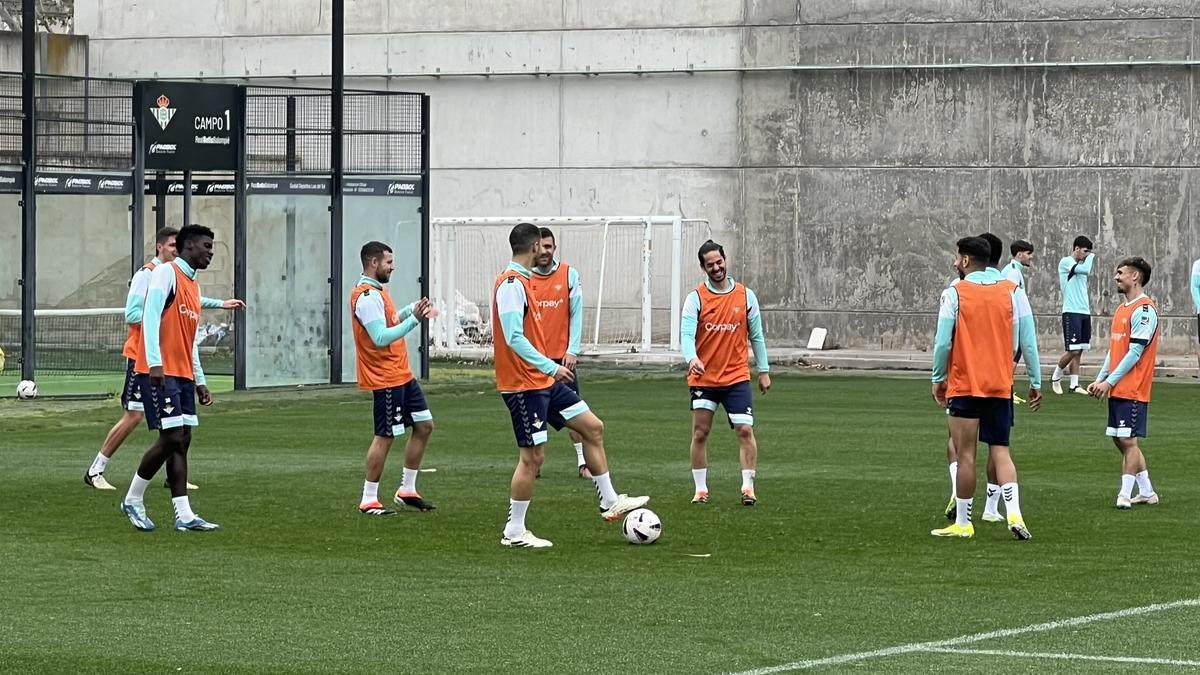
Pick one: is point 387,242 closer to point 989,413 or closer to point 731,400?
point 731,400

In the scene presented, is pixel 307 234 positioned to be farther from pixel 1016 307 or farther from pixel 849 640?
pixel 849 640

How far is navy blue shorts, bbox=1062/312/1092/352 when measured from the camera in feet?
86.2

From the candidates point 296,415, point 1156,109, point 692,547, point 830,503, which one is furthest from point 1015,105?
point 692,547

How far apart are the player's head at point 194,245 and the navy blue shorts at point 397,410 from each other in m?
1.68

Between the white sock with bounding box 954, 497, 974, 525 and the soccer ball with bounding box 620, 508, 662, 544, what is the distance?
1883 mm

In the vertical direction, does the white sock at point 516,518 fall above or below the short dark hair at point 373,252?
below

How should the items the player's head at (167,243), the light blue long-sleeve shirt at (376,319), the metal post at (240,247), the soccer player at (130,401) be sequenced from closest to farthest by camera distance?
the light blue long-sleeve shirt at (376,319)
the player's head at (167,243)
the soccer player at (130,401)
the metal post at (240,247)

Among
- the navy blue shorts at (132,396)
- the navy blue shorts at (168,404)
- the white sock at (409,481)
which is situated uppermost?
the navy blue shorts at (168,404)

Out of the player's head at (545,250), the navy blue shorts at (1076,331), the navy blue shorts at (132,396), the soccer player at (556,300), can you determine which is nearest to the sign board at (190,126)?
the navy blue shorts at (1076,331)

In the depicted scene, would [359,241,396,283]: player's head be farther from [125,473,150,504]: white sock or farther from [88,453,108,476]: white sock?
[88,453,108,476]: white sock

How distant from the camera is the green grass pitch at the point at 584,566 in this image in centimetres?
912

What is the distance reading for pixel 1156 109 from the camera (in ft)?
114

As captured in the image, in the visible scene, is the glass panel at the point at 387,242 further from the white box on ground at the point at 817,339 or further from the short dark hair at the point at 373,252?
the short dark hair at the point at 373,252

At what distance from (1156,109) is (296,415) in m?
17.3
